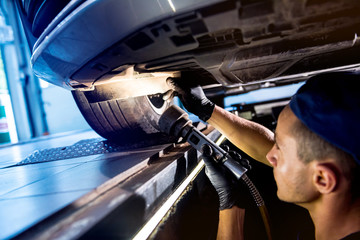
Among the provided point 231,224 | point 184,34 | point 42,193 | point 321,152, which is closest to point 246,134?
point 231,224

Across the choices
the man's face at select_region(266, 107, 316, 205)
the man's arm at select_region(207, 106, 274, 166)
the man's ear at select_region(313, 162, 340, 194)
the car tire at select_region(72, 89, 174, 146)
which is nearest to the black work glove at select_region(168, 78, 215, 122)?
the man's arm at select_region(207, 106, 274, 166)

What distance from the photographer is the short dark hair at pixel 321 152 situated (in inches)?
27.1

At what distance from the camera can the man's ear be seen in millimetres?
695

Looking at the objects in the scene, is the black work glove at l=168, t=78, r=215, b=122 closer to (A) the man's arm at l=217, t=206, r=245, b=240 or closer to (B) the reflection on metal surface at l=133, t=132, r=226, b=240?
(B) the reflection on metal surface at l=133, t=132, r=226, b=240

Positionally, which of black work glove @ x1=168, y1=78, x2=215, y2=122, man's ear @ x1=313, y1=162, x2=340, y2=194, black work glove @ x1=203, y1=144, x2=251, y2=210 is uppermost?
black work glove @ x1=168, y1=78, x2=215, y2=122

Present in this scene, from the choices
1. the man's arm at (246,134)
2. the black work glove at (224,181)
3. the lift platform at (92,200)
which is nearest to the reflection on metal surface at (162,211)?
the lift platform at (92,200)

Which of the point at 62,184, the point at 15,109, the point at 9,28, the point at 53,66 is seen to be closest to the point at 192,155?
the point at 62,184

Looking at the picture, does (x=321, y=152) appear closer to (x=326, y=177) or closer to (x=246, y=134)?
(x=326, y=177)

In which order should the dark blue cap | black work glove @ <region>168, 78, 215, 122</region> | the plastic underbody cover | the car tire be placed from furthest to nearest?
black work glove @ <region>168, 78, 215, 122</region> < the car tire < the dark blue cap < the plastic underbody cover

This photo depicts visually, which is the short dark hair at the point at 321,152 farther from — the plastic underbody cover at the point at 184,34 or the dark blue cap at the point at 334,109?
the plastic underbody cover at the point at 184,34

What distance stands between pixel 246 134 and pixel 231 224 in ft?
1.74

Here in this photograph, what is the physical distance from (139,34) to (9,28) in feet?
28.6

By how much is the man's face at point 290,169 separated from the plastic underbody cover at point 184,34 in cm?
26

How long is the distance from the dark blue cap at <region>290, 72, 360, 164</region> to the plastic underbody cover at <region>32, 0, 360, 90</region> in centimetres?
15
